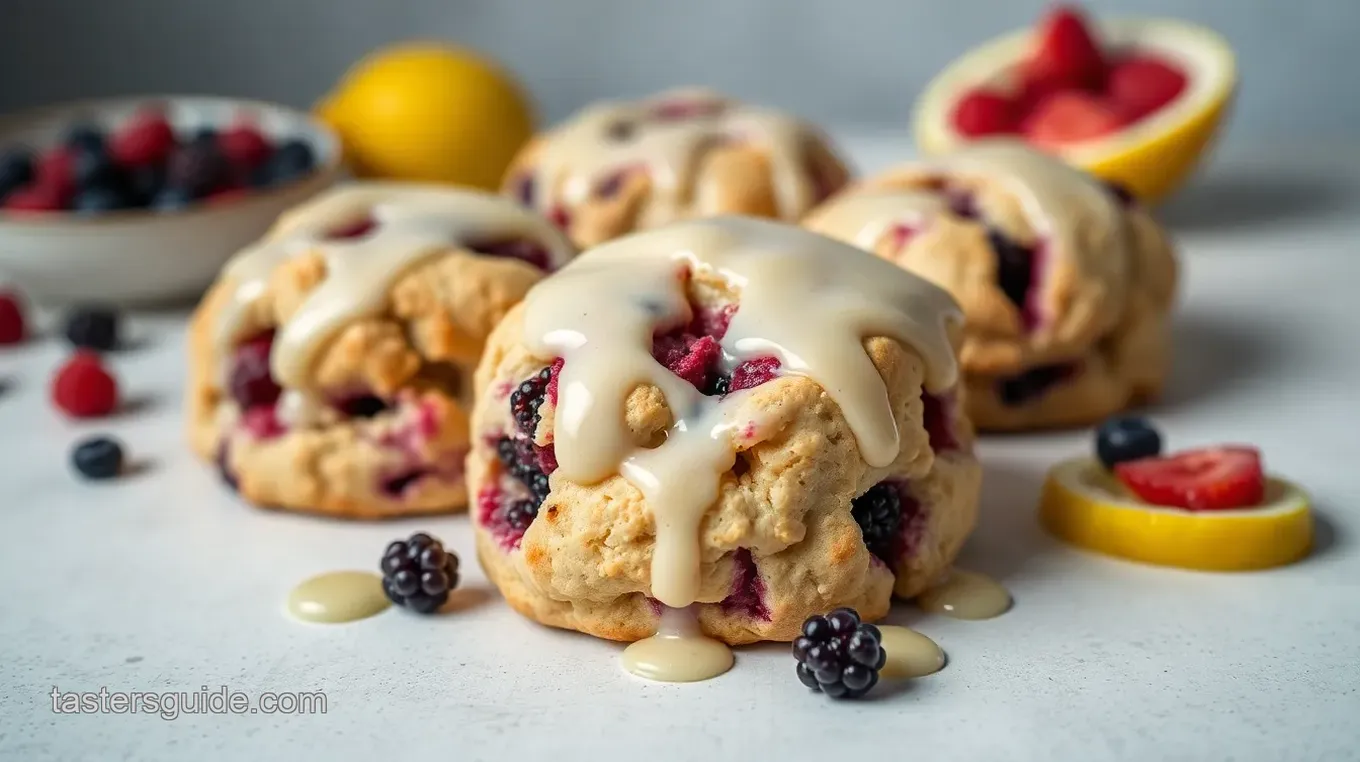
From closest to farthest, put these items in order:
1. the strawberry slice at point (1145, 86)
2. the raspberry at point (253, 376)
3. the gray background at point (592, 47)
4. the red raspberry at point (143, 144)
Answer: the raspberry at point (253, 376)
the red raspberry at point (143, 144)
the strawberry slice at point (1145, 86)
the gray background at point (592, 47)

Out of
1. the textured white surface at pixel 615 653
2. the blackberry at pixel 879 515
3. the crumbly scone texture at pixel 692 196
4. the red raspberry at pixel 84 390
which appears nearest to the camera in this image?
the textured white surface at pixel 615 653

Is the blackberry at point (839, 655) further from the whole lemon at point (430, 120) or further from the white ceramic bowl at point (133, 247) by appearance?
the whole lemon at point (430, 120)

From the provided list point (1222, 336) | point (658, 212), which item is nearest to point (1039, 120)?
point (1222, 336)

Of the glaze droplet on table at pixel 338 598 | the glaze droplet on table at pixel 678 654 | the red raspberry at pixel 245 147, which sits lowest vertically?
the glaze droplet on table at pixel 338 598

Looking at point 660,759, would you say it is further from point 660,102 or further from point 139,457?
point 660,102

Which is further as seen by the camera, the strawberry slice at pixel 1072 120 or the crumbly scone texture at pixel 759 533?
the strawberry slice at pixel 1072 120

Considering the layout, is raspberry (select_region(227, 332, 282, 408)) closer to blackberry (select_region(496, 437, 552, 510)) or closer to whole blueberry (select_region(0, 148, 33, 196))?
blackberry (select_region(496, 437, 552, 510))

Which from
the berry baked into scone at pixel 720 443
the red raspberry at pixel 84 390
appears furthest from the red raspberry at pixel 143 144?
the berry baked into scone at pixel 720 443
